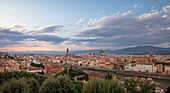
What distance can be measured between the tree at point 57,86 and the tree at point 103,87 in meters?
1.28

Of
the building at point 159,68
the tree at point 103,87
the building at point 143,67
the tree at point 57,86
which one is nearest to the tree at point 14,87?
the tree at point 57,86

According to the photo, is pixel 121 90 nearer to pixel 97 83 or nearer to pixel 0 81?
pixel 97 83

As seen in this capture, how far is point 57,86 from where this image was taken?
566cm

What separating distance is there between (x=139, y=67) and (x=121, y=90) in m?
29.9

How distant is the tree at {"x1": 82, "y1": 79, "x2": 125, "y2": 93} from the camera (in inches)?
177

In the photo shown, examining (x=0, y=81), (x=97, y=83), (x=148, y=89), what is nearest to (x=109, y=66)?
(x=148, y=89)

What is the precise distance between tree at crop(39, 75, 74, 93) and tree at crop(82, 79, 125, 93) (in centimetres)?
128

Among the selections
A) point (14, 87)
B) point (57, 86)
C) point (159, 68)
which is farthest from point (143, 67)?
point (14, 87)

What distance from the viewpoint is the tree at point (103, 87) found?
4.49 meters

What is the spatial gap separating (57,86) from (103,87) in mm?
2147

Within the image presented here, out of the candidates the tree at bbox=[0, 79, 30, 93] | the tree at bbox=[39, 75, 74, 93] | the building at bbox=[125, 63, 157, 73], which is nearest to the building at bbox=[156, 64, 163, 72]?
the building at bbox=[125, 63, 157, 73]

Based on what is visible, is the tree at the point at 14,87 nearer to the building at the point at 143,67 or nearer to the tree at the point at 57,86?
the tree at the point at 57,86

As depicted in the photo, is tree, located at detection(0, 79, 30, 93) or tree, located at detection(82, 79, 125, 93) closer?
tree, located at detection(82, 79, 125, 93)

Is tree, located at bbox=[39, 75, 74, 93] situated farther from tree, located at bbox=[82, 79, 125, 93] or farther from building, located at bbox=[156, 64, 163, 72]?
building, located at bbox=[156, 64, 163, 72]
